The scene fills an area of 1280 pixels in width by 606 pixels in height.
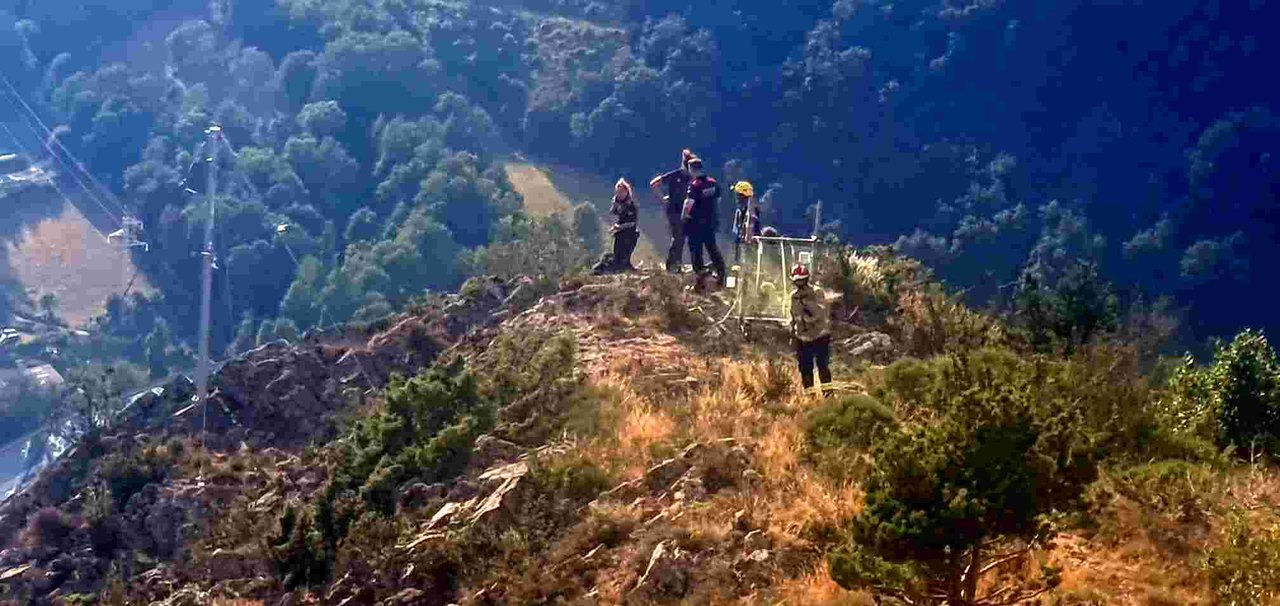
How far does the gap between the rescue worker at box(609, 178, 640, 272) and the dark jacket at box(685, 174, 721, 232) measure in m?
1.02

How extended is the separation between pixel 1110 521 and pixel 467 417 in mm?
4728

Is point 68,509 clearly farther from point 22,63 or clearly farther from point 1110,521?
point 22,63

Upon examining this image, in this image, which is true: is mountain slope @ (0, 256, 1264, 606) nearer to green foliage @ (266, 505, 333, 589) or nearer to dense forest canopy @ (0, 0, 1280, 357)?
green foliage @ (266, 505, 333, 589)

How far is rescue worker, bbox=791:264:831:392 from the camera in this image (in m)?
10.1

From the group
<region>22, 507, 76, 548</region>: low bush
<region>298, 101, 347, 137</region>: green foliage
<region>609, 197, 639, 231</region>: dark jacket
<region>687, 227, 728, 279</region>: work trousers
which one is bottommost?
<region>22, 507, 76, 548</region>: low bush

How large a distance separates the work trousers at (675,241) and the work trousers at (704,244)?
242mm

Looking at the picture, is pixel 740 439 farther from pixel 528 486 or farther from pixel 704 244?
pixel 704 244

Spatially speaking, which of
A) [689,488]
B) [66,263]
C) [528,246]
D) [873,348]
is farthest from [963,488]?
[66,263]

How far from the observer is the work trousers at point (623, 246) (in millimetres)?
14641

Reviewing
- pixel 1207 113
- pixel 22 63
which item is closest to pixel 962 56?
pixel 1207 113

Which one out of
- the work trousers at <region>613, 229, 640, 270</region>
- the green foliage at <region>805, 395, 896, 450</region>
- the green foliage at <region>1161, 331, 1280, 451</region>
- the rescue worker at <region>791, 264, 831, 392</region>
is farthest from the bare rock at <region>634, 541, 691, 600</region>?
the work trousers at <region>613, 229, 640, 270</region>

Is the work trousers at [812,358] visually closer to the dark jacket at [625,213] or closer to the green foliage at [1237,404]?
the green foliage at [1237,404]

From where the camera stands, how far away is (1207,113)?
170 ft

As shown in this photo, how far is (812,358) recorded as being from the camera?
33.6 feet
